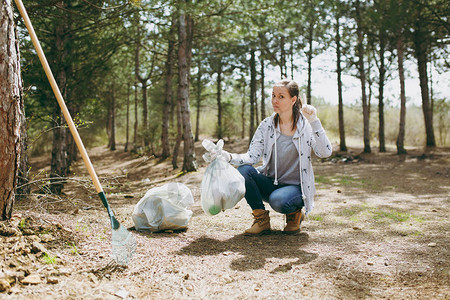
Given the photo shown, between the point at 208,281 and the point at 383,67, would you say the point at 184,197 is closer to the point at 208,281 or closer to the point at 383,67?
the point at 208,281

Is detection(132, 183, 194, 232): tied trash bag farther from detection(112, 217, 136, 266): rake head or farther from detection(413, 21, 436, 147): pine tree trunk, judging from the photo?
detection(413, 21, 436, 147): pine tree trunk

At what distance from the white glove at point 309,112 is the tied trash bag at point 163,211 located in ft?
4.91

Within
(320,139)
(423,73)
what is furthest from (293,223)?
(423,73)

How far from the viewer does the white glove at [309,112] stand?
10.2 ft

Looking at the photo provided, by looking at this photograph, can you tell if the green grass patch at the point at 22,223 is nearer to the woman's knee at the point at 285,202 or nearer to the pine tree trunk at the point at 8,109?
the pine tree trunk at the point at 8,109

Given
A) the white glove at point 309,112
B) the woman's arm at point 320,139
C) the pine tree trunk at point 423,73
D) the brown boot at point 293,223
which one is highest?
the pine tree trunk at point 423,73

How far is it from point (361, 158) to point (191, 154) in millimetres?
7250

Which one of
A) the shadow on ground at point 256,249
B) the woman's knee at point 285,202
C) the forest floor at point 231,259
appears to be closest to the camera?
the forest floor at point 231,259

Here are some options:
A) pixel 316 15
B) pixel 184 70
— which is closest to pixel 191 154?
pixel 184 70

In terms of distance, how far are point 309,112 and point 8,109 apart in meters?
2.41

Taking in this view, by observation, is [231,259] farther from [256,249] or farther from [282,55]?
[282,55]

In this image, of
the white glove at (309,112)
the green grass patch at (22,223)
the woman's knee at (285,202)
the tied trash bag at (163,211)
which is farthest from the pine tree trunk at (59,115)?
the white glove at (309,112)

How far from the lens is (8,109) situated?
230cm

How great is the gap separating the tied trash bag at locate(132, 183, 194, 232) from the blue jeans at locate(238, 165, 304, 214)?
0.72 metres
